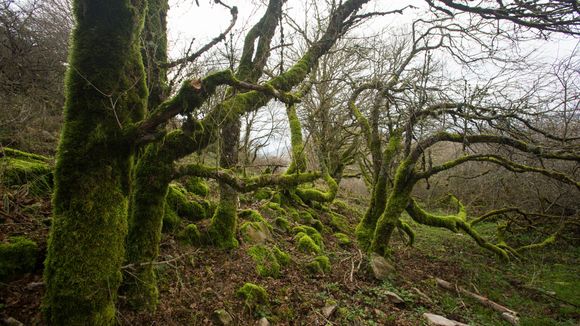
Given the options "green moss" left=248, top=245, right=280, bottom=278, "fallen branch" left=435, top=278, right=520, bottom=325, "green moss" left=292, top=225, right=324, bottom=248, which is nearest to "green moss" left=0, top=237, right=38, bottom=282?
"green moss" left=248, top=245, right=280, bottom=278

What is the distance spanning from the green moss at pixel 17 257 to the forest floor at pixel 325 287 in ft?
0.32

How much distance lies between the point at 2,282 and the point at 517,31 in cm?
801

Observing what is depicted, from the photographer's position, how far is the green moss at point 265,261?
555cm

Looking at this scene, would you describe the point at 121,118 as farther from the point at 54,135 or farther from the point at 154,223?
the point at 54,135

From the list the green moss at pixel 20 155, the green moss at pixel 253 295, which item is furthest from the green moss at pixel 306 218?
the green moss at pixel 20 155

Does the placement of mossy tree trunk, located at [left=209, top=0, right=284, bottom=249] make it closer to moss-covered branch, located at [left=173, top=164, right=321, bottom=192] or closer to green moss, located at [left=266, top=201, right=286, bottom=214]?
moss-covered branch, located at [left=173, top=164, right=321, bottom=192]

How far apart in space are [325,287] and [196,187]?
3978 mm

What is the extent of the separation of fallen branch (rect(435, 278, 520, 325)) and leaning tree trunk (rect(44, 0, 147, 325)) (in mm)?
7026

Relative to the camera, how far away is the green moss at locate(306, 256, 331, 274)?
6.23m

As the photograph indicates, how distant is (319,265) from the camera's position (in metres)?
6.32

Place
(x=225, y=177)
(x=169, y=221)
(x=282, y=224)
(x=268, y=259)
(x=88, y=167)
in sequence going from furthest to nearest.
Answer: (x=282, y=224) < (x=268, y=259) < (x=169, y=221) < (x=225, y=177) < (x=88, y=167)

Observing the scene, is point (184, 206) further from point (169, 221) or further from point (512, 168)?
point (512, 168)

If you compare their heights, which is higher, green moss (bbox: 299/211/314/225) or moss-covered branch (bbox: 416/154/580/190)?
moss-covered branch (bbox: 416/154/580/190)

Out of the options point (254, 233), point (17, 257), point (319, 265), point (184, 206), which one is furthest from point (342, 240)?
point (17, 257)
